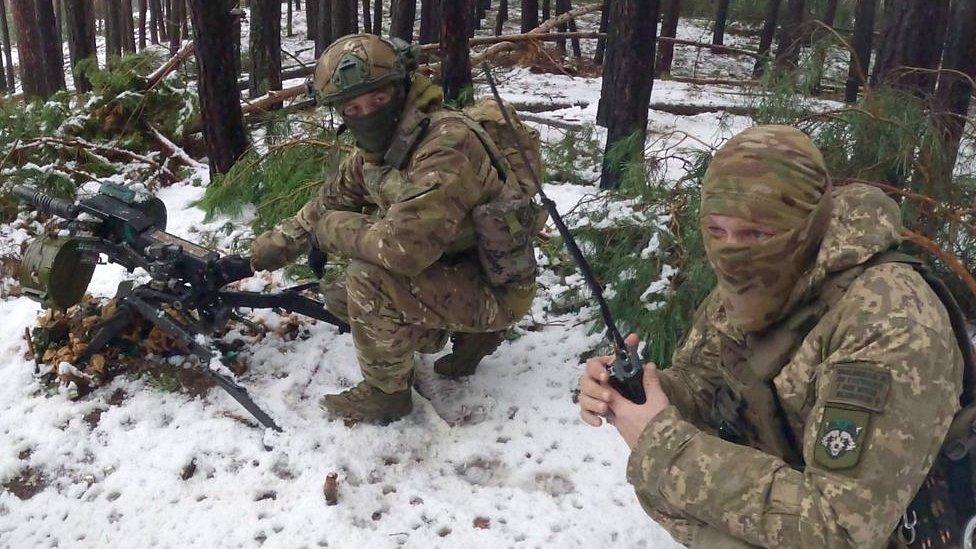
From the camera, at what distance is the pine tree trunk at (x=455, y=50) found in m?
5.91

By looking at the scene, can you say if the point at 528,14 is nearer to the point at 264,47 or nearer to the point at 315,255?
the point at 264,47

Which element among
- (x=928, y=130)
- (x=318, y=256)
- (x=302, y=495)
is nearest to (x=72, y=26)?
(x=318, y=256)

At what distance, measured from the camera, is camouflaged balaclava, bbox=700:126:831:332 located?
5.12 feet

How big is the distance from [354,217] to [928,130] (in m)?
2.50

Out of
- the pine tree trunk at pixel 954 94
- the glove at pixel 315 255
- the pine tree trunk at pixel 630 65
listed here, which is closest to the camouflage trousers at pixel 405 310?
the glove at pixel 315 255

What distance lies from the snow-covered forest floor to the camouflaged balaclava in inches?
52.0

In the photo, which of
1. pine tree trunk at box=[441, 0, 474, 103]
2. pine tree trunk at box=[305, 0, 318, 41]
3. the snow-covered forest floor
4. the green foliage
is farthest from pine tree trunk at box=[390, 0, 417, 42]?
the snow-covered forest floor

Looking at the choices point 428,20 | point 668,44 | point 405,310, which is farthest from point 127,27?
point 405,310

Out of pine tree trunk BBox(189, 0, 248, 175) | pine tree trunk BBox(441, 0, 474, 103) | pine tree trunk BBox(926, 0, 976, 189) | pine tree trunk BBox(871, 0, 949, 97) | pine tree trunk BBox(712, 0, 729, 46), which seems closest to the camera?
pine tree trunk BBox(926, 0, 976, 189)

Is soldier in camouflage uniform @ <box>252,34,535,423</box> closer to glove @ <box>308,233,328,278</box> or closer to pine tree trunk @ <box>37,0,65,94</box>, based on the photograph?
glove @ <box>308,233,328,278</box>

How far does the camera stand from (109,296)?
14.0 feet

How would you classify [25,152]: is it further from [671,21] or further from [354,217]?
[671,21]

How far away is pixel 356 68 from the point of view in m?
2.88

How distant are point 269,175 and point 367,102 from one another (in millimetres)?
2484
